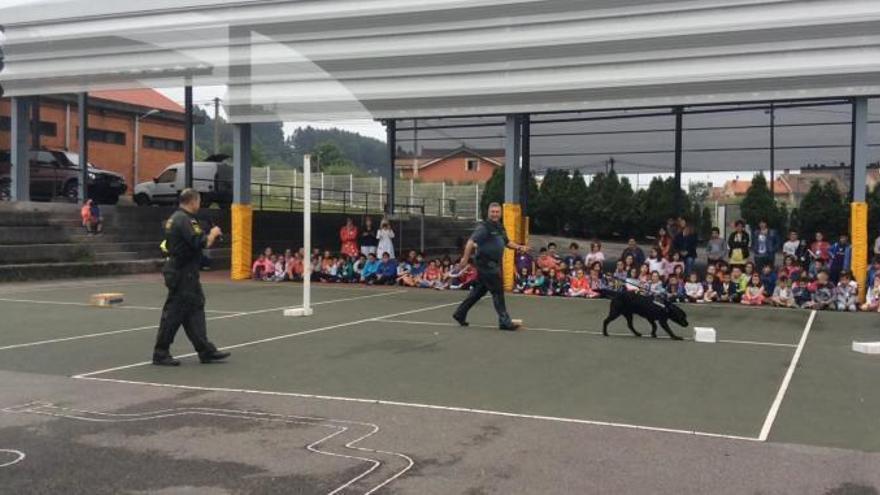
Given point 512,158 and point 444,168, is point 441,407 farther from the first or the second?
point 444,168

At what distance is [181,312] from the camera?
8.78 metres

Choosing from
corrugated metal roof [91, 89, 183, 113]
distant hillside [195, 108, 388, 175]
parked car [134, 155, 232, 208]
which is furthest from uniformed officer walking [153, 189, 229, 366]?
distant hillside [195, 108, 388, 175]

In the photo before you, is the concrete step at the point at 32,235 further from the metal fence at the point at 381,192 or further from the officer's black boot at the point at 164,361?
the metal fence at the point at 381,192

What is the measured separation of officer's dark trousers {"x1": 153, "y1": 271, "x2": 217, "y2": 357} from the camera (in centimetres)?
878

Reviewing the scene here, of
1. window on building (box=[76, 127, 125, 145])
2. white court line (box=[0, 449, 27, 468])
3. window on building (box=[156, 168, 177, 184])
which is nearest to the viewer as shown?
white court line (box=[0, 449, 27, 468])

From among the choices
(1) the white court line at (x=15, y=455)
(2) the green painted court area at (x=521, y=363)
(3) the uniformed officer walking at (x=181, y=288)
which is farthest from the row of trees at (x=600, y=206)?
(1) the white court line at (x=15, y=455)

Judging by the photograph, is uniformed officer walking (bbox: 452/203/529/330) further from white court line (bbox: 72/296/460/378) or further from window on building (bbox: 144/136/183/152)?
window on building (bbox: 144/136/183/152)

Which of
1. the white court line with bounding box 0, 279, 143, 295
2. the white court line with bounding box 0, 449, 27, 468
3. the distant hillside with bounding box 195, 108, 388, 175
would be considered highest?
the distant hillside with bounding box 195, 108, 388, 175

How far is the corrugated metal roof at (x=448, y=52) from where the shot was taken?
1722 centimetres

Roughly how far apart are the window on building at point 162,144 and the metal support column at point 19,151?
23.4 metres

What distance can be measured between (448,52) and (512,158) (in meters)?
2.99

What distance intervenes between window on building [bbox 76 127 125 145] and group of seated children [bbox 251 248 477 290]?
26.0 meters

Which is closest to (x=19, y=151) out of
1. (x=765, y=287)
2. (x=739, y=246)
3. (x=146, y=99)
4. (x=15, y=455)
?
(x=739, y=246)

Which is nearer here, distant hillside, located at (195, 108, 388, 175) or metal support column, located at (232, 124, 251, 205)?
metal support column, located at (232, 124, 251, 205)
